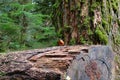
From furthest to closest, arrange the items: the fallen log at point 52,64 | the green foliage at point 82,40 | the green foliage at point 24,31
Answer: the green foliage at point 24,31
the green foliage at point 82,40
the fallen log at point 52,64

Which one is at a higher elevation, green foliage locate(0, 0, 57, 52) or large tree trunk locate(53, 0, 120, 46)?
large tree trunk locate(53, 0, 120, 46)

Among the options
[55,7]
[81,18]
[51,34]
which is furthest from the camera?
[51,34]

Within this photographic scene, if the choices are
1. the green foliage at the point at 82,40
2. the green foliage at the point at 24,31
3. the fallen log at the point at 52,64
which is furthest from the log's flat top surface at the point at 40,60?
the green foliage at the point at 24,31

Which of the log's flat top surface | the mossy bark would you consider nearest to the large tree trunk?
the mossy bark

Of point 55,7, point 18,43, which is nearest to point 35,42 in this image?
point 18,43

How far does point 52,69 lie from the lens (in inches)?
112

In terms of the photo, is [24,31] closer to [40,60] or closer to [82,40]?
[82,40]

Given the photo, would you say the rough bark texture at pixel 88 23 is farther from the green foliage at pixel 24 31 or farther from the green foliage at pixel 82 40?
the green foliage at pixel 24 31

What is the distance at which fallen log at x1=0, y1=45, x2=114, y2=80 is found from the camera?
282 cm

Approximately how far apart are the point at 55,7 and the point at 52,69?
71.5 inches

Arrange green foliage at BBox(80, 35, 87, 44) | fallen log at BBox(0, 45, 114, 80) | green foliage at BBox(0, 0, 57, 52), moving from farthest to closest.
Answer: green foliage at BBox(0, 0, 57, 52)
green foliage at BBox(80, 35, 87, 44)
fallen log at BBox(0, 45, 114, 80)

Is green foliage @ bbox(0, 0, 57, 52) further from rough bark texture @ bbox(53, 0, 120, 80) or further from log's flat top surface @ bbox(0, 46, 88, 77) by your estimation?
log's flat top surface @ bbox(0, 46, 88, 77)

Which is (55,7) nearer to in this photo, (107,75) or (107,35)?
(107,35)

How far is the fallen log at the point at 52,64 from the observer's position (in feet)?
9.25
